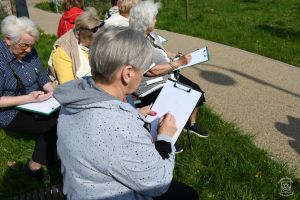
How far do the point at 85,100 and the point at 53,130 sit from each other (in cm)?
174

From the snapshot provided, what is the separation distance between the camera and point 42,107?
3.59 metres

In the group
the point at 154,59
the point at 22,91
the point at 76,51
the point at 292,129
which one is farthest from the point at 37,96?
the point at 292,129

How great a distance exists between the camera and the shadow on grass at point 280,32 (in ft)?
27.2

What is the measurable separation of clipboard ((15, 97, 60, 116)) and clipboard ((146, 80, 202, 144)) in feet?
3.27

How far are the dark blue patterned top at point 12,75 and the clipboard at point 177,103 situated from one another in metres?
1.48

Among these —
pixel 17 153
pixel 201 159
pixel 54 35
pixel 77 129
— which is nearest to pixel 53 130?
pixel 17 153

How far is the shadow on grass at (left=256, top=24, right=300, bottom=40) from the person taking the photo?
8305 mm

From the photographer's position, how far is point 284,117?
478cm

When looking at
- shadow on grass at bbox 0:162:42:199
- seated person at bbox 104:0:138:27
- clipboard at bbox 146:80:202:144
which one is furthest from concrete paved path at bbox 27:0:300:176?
shadow on grass at bbox 0:162:42:199

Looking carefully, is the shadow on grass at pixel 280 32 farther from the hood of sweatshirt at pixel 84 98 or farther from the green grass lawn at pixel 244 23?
the hood of sweatshirt at pixel 84 98

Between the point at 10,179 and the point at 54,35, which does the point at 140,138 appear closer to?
the point at 10,179

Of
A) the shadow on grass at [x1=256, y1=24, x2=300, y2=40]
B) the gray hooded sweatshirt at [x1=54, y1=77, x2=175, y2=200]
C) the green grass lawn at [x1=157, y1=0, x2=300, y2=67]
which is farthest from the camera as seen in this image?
the shadow on grass at [x1=256, y1=24, x2=300, y2=40]

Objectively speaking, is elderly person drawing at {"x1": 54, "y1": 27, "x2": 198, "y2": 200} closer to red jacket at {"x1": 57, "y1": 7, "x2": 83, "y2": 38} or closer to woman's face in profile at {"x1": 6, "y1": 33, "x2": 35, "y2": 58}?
woman's face in profile at {"x1": 6, "y1": 33, "x2": 35, "y2": 58}

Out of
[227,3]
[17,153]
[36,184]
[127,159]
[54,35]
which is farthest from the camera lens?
[227,3]
